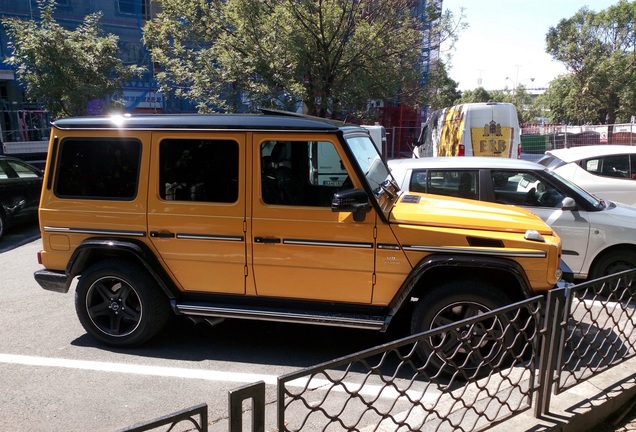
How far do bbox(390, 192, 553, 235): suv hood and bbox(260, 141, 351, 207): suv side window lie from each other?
0.59m

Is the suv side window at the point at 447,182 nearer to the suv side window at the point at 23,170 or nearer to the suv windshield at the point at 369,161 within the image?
the suv windshield at the point at 369,161

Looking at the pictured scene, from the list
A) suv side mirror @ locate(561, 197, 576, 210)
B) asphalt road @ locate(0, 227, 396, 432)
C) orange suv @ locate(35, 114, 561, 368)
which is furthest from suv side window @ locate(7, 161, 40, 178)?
suv side mirror @ locate(561, 197, 576, 210)

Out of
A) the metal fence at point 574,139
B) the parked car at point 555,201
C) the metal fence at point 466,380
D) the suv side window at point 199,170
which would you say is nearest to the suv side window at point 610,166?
the parked car at point 555,201

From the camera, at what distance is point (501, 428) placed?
2.85 meters

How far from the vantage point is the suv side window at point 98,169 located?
4297 millimetres

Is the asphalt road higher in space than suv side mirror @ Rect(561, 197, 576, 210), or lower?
lower

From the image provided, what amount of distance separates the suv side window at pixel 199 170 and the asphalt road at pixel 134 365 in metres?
1.41

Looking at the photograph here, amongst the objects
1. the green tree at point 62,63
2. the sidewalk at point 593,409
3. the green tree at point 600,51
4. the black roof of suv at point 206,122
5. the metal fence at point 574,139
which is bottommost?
the sidewalk at point 593,409

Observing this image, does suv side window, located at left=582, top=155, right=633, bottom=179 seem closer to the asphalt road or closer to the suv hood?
the suv hood

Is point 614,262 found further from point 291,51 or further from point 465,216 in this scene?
point 291,51

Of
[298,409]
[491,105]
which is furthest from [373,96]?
[298,409]

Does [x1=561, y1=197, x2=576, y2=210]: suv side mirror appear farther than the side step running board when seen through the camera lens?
Yes

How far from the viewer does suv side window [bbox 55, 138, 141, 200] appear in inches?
169

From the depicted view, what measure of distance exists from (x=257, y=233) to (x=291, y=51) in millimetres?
7736
